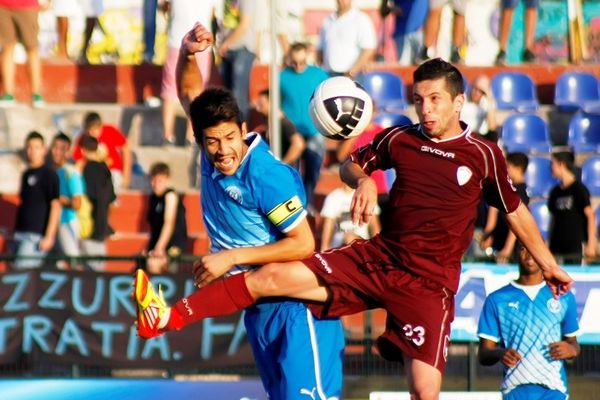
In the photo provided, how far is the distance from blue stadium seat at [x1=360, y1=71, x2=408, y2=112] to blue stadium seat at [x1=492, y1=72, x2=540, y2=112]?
1.28 metres

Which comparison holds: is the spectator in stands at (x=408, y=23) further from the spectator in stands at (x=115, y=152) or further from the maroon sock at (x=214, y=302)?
the maroon sock at (x=214, y=302)

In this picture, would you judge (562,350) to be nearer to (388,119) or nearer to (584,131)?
(388,119)

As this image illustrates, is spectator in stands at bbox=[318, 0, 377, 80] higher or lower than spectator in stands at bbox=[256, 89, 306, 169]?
higher

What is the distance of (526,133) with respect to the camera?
16828 mm

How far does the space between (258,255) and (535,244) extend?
1.71 m

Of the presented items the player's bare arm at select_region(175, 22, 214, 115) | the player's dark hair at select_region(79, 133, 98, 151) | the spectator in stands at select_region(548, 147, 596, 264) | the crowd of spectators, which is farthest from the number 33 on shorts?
the player's dark hair at select_region(79, 133, 98, 151)

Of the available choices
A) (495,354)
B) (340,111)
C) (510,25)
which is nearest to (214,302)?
(340,111)

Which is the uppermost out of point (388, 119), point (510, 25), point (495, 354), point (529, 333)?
point (510, 25)

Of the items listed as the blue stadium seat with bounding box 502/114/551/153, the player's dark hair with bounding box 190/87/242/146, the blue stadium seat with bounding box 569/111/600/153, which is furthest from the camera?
the blue stadium seat with bounding box 569/111/600/153

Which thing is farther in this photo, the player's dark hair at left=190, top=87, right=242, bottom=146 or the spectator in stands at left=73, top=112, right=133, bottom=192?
the spectator in stands at left=73, top=112, right=133, bottom=192

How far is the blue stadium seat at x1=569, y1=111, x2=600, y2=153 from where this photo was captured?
1683cm

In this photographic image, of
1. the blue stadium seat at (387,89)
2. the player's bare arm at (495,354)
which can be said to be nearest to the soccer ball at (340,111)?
the player's bare arm at (495,354)

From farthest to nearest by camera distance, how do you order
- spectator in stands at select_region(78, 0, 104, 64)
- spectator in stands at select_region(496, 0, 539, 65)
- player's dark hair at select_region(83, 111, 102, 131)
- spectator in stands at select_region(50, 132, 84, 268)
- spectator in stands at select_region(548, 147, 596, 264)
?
1. spectator in stands at select_region(496, 0, 539, 65)
2. spectator in stands at select_region(78, 0, 104, 64)
3. player's dark hair at select_region(83, 111, 102, 131)
4. spectator in stands at select_region(50, 132, 84, 268)
5. spectator in stands at select_region(548, 147, 596, 264)

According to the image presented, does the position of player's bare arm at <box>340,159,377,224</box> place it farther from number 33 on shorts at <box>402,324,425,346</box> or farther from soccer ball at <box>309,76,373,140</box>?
number 33 on shorts at <box>402,324,425,346</box>
